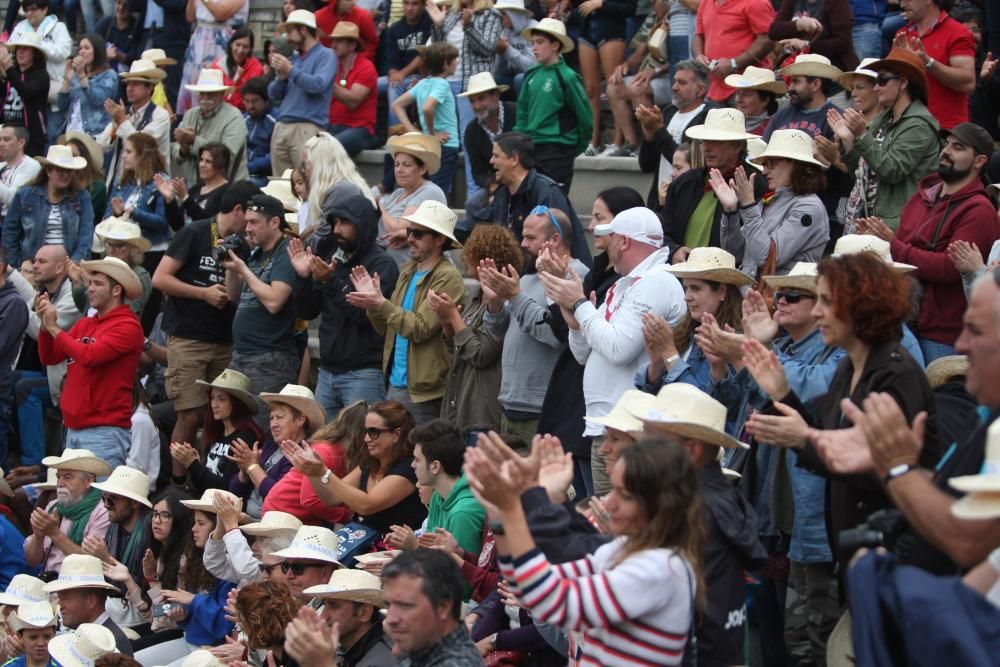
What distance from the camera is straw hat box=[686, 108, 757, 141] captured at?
7.73m

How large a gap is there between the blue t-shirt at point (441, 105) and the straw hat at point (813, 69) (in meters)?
3.31

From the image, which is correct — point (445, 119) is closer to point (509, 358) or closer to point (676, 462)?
point (509, 358)

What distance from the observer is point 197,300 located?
381 inches

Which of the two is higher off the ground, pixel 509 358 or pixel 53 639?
pixel 509 358

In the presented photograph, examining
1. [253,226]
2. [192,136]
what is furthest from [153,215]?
[253,226]

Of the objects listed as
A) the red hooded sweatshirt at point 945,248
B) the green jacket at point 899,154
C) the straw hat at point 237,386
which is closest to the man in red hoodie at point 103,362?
the straw hat at point 237,386

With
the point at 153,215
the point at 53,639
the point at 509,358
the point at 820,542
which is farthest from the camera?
the point at 153,215

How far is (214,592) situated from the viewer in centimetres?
771

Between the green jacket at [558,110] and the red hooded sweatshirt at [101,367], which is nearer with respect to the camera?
the red hooded sweatshirt at [101,367]

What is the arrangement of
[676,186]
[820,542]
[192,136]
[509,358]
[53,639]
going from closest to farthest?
[820,542] < [53,639] < [509,358] < [676,186] < [192,136]

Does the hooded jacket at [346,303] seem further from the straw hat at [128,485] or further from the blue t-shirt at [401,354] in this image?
the straw hat at [128,485]

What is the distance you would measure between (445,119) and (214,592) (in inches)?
190

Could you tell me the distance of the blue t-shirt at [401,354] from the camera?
832 cm

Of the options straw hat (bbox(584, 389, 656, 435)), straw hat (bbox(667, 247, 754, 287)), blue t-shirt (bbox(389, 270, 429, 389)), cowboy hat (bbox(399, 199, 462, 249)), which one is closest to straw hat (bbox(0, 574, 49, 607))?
blue t-shirt (bbox(389, 270, 429, 389))
